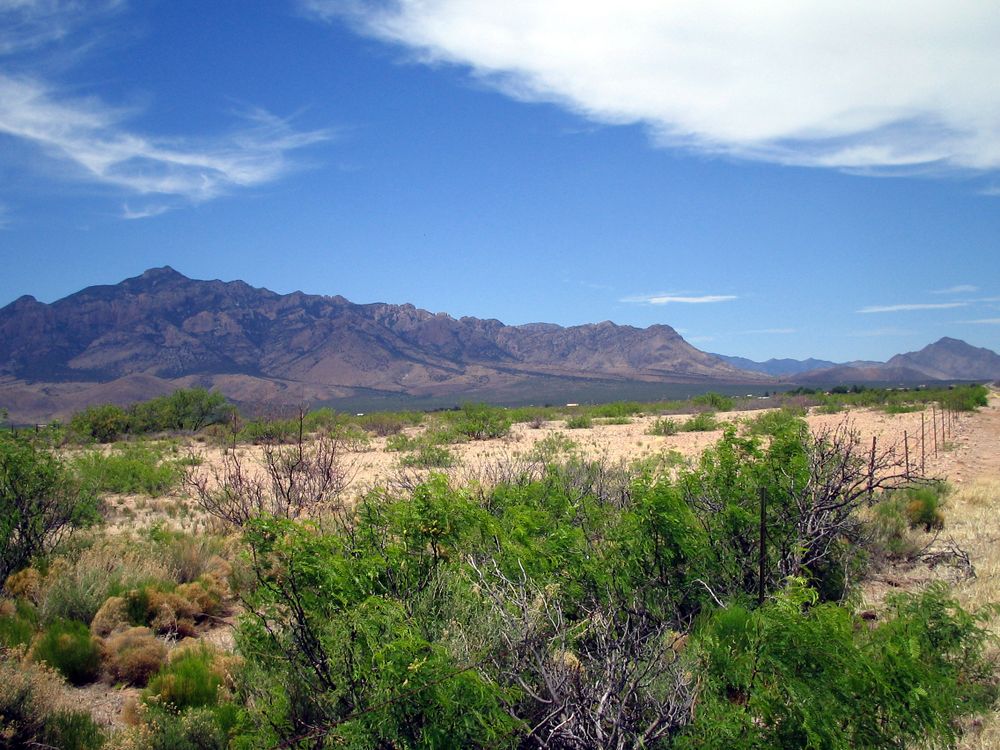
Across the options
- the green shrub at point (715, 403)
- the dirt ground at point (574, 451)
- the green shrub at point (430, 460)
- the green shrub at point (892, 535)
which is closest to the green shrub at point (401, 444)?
the dirt ground at point (574, 451)

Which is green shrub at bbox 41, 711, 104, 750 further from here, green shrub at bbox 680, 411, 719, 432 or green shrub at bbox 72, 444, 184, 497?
green shrub at bbox 680, 411, 719, 432

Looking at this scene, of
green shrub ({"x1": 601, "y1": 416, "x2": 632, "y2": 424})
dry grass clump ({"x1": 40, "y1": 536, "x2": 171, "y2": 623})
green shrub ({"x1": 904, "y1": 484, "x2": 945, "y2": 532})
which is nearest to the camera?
dry grass clump ({"x1": 40, "y1": 536, "x2": 171, "y2": 623})

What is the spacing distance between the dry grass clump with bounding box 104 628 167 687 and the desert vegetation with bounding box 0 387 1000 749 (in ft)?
0.06

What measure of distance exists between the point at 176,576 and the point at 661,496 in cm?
673

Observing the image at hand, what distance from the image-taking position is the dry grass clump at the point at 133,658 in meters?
6.59

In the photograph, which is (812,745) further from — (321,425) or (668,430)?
(321,425)

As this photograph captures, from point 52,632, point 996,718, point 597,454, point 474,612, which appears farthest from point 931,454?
point 52,632

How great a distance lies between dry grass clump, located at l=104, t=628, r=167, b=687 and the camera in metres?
6.59

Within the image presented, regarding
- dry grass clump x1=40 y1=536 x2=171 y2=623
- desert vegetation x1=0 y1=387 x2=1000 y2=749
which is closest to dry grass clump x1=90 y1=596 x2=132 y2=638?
desert vegetation x1=0 y1=387 x2=1000 y2=749

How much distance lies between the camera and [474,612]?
499cm

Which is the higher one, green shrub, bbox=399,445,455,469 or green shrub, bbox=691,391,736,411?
green shrub, bbox=691,391,736,411

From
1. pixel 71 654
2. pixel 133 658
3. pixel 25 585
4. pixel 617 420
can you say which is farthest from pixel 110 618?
pixel 617 420

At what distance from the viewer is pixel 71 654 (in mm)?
6625

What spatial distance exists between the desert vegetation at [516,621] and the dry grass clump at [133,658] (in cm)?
2
